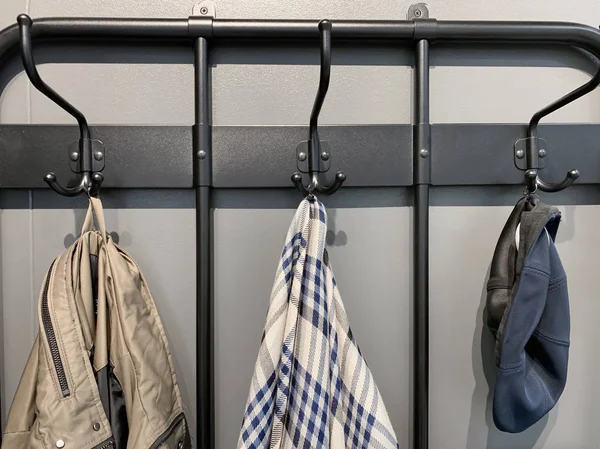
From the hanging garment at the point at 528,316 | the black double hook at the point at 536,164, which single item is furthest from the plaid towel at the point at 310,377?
the black double hook at the point at 536,164

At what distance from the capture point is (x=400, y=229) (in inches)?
23.3

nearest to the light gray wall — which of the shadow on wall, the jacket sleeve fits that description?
the shadow on wall

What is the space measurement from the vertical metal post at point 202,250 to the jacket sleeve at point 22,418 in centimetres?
16

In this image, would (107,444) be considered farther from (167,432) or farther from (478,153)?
(478,153)

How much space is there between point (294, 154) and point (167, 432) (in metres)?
0.33

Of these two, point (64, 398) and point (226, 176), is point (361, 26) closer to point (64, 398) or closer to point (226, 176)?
point (226, 176)

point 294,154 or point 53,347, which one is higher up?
point 294,154

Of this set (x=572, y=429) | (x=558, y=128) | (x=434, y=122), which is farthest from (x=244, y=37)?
(x=572, y=429)

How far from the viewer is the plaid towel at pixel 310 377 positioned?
1.54 ft

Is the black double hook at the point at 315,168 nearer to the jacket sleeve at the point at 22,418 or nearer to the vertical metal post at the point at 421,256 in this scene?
the vertical metal post at the point at 421,256

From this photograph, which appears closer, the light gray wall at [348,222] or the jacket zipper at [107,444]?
the jacket zipper at [107,444]

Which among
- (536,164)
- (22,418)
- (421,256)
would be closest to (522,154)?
(536,164)

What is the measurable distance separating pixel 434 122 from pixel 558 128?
0.14 m

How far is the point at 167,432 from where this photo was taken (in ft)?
1.59
